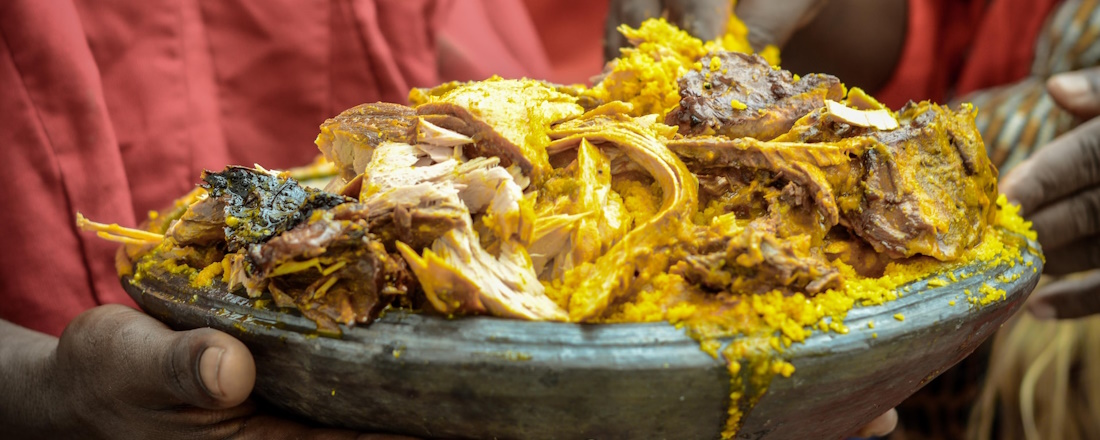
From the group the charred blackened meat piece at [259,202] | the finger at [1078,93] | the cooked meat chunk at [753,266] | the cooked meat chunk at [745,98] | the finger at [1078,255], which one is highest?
the cooked meat chunk at [745,98]

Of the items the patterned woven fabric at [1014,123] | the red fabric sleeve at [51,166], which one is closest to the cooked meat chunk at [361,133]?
the red fabric sleeve at [51,166]

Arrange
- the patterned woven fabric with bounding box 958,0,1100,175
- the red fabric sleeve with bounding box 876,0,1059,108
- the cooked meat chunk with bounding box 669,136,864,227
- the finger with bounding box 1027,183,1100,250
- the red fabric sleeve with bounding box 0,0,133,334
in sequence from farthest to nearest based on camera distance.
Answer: the red fabric sleeve with bounding box 876,0,1059,108 → the patterned woven fabric with bounding box 958,0,1100,175 → the finger with bounding box 1027,183,1100,250 → the red fabric sleeve with bounding box 0,0,133,334 → the cooked meat chunk with bounding box 669,136,864,227

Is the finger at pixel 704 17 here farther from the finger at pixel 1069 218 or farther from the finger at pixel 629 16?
the finger at pixel 1069 218

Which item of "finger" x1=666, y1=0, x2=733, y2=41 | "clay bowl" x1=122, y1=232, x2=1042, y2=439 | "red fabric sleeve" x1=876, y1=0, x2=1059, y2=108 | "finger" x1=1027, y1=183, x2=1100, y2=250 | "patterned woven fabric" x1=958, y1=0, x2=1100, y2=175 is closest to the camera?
"clay bowl" x1=122, y1=232, x2=1042, y2=439

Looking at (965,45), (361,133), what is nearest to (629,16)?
(361,133)

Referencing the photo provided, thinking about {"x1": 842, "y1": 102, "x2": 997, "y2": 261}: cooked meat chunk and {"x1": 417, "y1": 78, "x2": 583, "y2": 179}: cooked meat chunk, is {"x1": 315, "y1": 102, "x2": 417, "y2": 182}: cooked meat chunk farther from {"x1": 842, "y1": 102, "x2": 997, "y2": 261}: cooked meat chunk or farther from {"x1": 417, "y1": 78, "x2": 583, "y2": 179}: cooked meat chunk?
{"x1": 842, "y1": 102, "x2": 997, "y2": 261}: cooked meat chunk

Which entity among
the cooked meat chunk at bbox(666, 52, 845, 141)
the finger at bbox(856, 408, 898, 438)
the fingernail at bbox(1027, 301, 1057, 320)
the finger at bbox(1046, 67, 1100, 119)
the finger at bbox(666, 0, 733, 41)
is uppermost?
the finger at bbox(666, 0, 733, 41)

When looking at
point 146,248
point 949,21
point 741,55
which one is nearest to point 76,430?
point 146,248

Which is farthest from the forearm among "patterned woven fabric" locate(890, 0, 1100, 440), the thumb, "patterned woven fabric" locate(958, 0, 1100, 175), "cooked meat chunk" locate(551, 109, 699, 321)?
"patterned woven fabric" locate(958, 0, 1100, 175)

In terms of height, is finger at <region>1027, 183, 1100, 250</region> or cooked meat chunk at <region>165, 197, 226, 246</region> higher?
cooked meat chunk at <region>165, 197, 226, 246</region>
